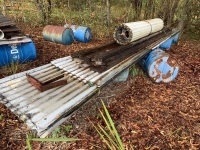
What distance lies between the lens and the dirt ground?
2784 millimetres

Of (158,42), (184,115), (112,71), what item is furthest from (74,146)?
(158,42)

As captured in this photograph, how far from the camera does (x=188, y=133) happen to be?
3.07 metres

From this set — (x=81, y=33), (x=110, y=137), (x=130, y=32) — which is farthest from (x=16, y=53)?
(x=110, y=137)

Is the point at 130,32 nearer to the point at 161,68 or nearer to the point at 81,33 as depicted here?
the point at 161,68

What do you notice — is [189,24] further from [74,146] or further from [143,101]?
[74,146]

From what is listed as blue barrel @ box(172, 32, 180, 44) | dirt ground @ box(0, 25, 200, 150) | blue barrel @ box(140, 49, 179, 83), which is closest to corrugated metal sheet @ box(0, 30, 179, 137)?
dirt ground @ box(0, 25, 200, 150)

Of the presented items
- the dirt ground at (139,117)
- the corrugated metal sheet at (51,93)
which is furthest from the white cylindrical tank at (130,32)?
the dirt ground at (139,117)

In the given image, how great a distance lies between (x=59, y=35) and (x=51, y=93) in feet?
10.0

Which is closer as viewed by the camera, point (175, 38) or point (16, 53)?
point (16, 53)

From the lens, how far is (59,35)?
577 cm

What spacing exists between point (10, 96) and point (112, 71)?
1877mm

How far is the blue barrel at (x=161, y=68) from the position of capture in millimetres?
4227

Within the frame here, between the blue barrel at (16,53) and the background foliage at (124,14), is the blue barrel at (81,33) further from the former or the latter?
the blue barrel at (16,53)

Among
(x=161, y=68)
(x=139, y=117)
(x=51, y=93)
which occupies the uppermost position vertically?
(x=161, y=68)
